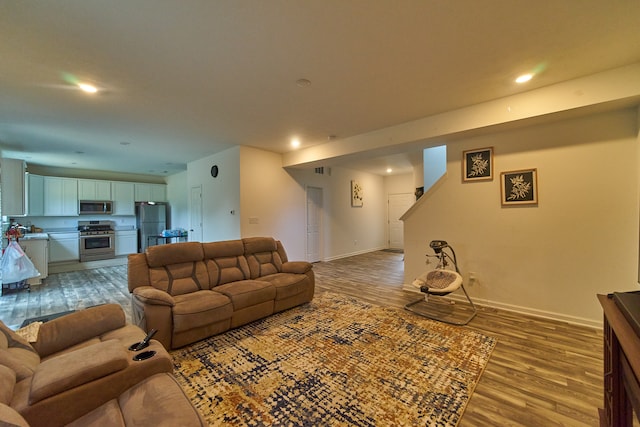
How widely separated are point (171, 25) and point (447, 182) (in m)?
3.74

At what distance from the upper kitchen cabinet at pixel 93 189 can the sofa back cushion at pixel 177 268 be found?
5.84m

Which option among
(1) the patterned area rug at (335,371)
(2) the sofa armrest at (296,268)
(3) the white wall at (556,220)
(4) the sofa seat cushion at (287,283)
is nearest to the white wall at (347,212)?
(2) the sofa armrest at (296,268)

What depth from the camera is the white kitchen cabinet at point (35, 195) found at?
19.9ft

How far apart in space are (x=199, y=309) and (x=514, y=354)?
3.01 meters

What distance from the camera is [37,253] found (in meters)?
5.13

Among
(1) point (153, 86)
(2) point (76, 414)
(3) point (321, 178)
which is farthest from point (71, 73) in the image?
(3) point (321, 178)

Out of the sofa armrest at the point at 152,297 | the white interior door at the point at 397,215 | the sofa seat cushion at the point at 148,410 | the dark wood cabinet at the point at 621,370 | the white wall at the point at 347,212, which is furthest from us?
the white interior door at the point at 397,215

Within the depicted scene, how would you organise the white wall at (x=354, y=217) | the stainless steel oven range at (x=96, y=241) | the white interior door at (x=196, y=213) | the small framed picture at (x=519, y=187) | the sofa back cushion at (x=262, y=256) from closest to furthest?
the small framed picture at (x=519, y=187) → the sofa back cushion at (x=262, y=256) → the white interior door at (x=196, y=213) → the stainless steel oven range at (x=96, y=241) → the white wall at (x=354, y=217)

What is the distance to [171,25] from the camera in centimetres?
188

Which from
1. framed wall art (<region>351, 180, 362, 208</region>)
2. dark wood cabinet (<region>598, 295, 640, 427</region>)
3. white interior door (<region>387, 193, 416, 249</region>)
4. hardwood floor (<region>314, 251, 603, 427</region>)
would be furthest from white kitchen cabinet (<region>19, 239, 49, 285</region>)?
white interior door (<region>387, 193, 416, 249</region>)

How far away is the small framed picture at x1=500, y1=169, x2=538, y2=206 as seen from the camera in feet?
10.6

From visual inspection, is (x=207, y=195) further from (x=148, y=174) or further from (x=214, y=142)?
(x=148, y=174)

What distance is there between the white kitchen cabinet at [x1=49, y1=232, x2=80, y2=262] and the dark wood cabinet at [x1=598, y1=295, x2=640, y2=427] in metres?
8.99

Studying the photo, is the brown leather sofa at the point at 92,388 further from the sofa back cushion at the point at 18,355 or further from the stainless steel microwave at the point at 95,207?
the stainless steel microwave at the point at 95,207
